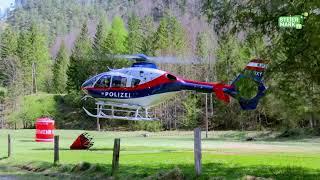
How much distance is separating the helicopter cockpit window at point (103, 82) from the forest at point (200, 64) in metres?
7.26

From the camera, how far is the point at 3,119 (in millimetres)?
90875

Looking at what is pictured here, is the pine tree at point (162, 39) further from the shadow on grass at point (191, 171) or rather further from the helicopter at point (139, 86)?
the shadow on grass at point (191, 171)

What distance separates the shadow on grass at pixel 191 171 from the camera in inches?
620

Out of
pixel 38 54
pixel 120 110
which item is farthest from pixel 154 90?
pixel 38 54

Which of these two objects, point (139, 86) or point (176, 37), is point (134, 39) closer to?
point (176, 37)

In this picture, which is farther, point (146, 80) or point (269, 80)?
point (146, 80)

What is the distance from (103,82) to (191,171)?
64.2ft

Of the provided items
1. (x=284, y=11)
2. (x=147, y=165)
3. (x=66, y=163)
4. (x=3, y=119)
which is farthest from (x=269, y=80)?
(x=3, y=119)

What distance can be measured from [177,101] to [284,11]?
68.3 m

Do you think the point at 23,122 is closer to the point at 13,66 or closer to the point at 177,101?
the point at 13,66

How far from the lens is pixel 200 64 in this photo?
82.3 metres

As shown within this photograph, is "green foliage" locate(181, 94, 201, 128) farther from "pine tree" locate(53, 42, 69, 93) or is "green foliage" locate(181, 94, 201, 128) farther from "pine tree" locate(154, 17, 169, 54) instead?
"pine tree" locate(53, 42, 69, 93)

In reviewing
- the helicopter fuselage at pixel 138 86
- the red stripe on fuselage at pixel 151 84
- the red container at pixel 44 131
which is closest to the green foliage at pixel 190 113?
the red container at pixel 44 131

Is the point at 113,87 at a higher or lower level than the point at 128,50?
lower
